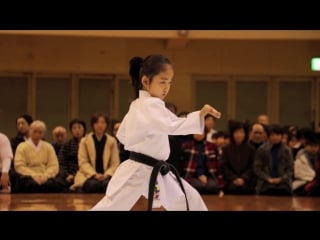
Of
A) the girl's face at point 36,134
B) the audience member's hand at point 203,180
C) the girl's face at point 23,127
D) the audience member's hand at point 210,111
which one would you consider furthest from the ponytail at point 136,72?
the girl's face at point 23,127

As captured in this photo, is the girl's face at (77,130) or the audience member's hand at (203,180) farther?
the girl's face at (77,130)

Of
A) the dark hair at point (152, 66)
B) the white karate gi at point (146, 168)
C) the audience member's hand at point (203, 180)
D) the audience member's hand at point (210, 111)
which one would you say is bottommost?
the audience member's hand at point (203, 180)

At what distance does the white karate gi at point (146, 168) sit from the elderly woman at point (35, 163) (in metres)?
4.09

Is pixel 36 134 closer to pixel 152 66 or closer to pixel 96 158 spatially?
pixel 96 158

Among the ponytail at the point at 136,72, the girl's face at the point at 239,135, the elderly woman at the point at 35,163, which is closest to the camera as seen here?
the ponytail at the point at 136,72

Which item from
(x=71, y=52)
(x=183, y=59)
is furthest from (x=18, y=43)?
(x=183, y=59)

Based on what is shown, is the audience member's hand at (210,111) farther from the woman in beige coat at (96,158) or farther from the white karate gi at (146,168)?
the woman in beige coat at (96,158)

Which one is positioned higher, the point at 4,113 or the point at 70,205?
the point at 4,113

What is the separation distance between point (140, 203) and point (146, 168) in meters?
3.37

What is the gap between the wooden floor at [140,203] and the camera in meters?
5.82

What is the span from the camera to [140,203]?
6.82 m
